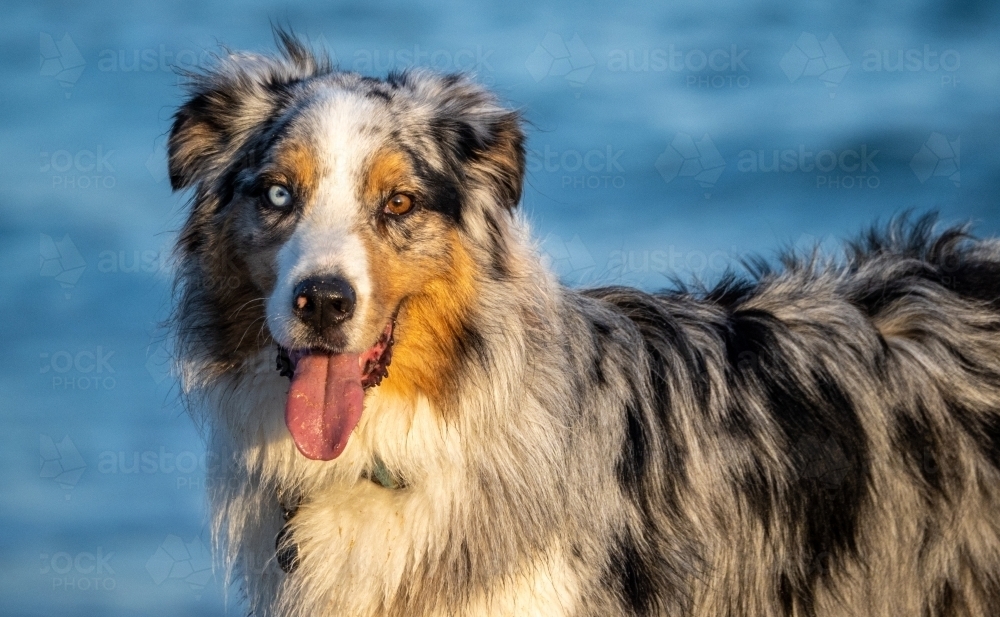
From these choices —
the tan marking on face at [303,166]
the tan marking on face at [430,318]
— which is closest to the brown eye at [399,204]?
the tan marking on face at [430,318]

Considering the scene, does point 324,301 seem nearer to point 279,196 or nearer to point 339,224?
point 339,224

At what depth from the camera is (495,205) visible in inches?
224

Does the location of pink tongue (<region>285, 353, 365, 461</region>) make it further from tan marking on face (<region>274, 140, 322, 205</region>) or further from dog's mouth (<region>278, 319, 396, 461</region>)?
tan marking on face (<region>274, 140, 322, 205</region>)

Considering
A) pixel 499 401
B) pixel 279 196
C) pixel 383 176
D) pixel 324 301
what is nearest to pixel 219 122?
pixel 279 196

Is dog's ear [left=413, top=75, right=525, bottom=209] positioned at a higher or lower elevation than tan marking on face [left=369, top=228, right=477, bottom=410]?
higher

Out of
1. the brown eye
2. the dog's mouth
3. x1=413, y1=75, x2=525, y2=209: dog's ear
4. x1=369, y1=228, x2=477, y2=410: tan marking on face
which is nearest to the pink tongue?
the dog's mouth

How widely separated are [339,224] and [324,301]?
384 millimetres

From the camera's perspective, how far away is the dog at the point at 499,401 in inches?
205

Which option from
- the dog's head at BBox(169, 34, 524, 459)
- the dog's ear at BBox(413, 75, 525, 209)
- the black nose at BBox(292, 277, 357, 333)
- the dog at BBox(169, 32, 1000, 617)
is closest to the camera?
the black nose at BBox(292, 277, 357, 333)

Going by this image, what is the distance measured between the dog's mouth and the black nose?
0.23 meters

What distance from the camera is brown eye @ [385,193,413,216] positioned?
17.3 feet

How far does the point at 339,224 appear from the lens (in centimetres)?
512

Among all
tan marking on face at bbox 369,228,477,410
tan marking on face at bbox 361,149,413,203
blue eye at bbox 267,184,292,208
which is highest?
tan marking on face at bbox 361,149,413,203

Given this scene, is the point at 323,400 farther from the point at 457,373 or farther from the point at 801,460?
the point at 801,460
